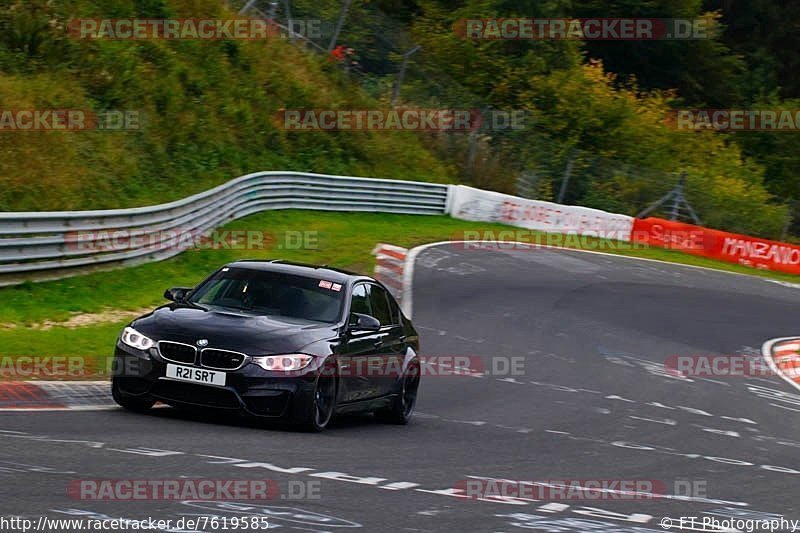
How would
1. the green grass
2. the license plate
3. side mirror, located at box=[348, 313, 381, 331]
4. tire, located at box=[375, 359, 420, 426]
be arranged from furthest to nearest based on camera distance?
the green grass
tire, located at box=[375, 359, 420, 426]
side mirror, located at box=[348, 313, 381, 331]
the license plate

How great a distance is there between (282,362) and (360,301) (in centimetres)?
182

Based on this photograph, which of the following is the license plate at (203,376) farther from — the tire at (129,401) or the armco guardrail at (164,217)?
the armco guardrail at (164,217)

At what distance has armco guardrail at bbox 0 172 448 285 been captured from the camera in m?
17.6

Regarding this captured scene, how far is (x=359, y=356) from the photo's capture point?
11516mm

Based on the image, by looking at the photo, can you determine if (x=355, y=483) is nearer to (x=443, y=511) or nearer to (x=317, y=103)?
(x=443, y=511)

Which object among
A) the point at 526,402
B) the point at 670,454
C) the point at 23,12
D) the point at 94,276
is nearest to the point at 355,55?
the point at 23,12

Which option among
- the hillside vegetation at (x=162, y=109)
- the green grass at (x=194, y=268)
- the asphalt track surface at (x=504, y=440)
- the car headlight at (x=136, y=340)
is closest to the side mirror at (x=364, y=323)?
the asphalt track surface at (x=504, y=440)

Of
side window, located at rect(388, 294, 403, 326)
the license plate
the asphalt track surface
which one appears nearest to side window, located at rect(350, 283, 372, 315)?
side window, located at rect(388, 294, 403, 326)

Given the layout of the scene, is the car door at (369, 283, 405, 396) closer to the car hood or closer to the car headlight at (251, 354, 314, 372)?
the car hood

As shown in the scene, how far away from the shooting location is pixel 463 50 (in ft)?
170

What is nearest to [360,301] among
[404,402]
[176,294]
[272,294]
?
[272,294]

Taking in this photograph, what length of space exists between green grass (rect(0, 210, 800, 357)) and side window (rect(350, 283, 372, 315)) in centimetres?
327

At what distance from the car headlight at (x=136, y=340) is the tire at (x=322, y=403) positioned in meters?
1.35

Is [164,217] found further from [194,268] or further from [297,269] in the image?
[297,269]
